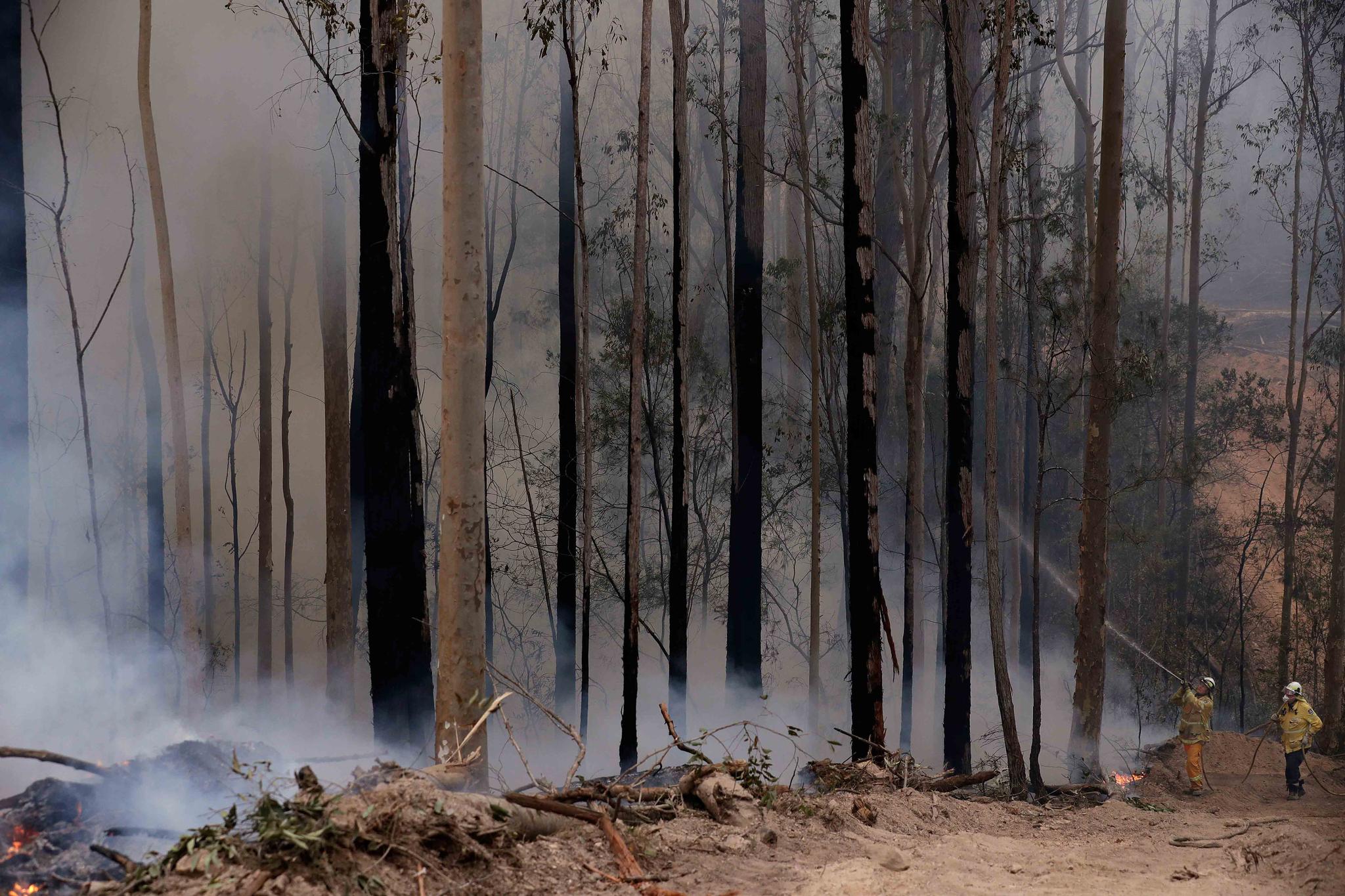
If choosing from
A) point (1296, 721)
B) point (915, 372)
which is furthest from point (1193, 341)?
point (1296, 721)

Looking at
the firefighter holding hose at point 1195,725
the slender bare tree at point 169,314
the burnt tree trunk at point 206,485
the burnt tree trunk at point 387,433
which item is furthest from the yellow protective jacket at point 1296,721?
the burnt tree trunk at point 206,485

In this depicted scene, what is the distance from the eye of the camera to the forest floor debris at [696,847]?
3.88 metres

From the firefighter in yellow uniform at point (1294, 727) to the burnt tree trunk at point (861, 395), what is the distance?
5.61m

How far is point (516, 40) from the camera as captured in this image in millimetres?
24266

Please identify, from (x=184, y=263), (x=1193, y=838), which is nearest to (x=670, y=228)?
(x=184, y=263)

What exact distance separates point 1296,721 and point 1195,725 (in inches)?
45.4

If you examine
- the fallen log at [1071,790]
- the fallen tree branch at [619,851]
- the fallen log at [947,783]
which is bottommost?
the fallen log at [1071,790]

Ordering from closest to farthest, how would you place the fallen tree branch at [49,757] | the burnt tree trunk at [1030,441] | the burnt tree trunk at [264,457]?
the fallen tree branch at [49,757] → the burnt tree trunk at [264,457] → the burnt tree trunk at [1030,441]

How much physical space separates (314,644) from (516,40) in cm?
1504

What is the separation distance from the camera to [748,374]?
607 inches

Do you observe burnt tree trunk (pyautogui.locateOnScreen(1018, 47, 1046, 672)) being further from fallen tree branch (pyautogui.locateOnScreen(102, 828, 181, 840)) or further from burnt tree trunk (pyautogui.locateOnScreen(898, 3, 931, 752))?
fallen tree branch (pyautogui.locateOnScreen(102, 828, 181, 840))

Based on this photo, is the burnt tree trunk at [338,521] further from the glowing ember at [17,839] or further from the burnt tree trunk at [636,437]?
the glowing ember at [17,839]

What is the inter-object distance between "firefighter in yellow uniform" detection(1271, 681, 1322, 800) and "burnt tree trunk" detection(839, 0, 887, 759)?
5.61 meters

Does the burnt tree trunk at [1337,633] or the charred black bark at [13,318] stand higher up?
the charred black bark at [13,318]
